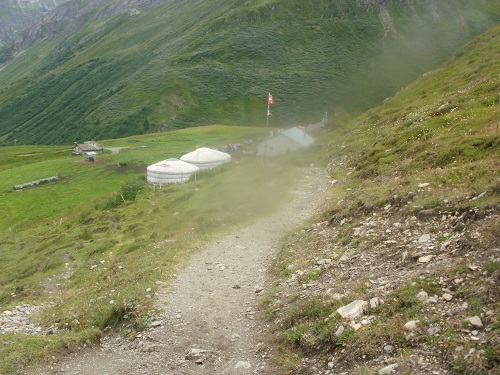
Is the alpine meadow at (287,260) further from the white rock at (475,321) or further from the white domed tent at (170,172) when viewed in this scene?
the white domed tent at (170,172)

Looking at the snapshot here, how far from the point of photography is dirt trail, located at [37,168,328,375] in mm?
12938

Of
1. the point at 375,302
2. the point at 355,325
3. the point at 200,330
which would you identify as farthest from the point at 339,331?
the point at 200,330

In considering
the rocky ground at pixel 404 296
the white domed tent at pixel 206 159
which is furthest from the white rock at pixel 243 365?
the white domed tent at pixel 206 159

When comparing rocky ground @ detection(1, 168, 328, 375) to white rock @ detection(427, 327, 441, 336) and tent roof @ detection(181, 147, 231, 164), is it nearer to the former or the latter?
white rock @ detection(427, 327, 441, 336)

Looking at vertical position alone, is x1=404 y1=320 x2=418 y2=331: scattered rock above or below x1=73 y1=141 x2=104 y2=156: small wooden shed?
above

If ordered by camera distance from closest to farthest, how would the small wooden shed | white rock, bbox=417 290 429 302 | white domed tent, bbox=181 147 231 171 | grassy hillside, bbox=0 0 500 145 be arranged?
white rock, bbox=417 290 429 302
white domed tent, bbox=181 147 231 171
the small wooden shed
grassy hillside, bbox=0 0 500 145

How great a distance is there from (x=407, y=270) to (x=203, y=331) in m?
6.75

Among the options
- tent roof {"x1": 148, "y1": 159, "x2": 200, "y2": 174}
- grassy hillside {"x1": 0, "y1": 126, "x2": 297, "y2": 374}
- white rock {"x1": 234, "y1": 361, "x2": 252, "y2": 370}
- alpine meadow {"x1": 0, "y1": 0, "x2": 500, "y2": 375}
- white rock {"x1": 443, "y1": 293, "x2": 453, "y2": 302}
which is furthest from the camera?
tent roof {"x1": 148, "y1": 159, "x2": 200, "y2": 174}

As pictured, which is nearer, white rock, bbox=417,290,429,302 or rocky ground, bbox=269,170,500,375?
rocky ground, bbox=269,170,500,375

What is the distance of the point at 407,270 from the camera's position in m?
12.9

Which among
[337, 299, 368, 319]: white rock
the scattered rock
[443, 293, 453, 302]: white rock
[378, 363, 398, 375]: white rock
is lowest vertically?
[337, 299, 368, 319]: white rock

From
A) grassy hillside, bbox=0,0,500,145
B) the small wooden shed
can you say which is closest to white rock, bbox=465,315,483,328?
the small wooden shed

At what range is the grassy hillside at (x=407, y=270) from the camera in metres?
9.72

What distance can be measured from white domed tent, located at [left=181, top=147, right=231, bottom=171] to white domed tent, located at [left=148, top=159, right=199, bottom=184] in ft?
7.29
